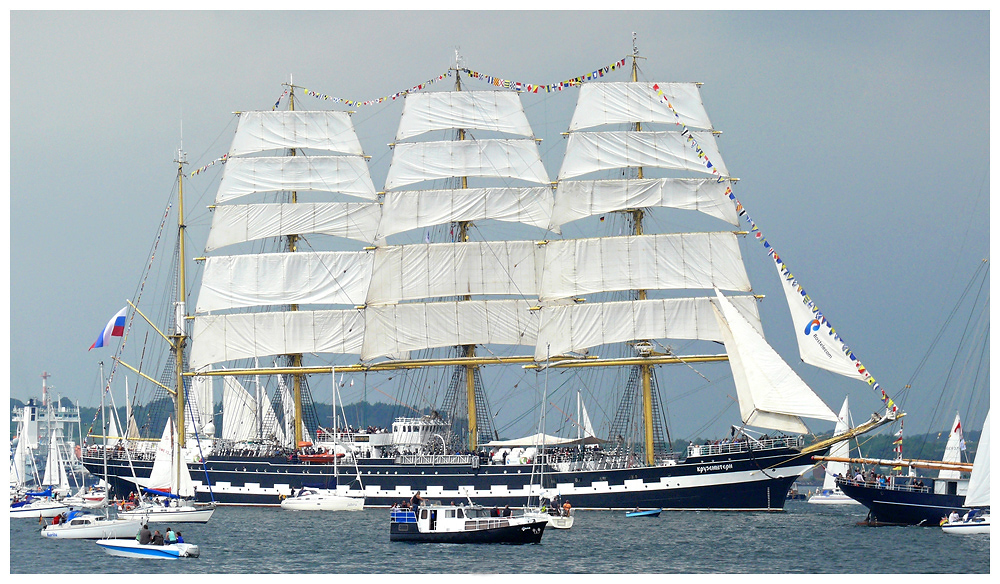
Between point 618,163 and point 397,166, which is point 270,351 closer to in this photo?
point 397,166

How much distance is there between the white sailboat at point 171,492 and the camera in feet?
221

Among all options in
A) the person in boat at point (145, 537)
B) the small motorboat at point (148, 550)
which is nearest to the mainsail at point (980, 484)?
the small motorboat at point (148, 550)

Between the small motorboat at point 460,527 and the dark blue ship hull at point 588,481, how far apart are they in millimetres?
13814

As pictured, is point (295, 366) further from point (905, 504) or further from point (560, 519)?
point (905, 504)

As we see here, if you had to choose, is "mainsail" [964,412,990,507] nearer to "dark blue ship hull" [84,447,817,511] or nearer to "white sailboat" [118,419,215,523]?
"dark blue ship hull" [84,447,817,511]

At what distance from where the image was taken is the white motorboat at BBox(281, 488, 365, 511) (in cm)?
7912

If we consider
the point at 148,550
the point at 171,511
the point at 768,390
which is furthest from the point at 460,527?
the point at 768,390

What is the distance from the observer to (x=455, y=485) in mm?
76312

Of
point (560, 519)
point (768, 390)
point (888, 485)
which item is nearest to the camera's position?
point (560, 519)

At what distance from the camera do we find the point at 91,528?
63000 mm

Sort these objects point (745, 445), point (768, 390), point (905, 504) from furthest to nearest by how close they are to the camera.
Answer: point (745, 445) → point (768, 390) → point (905, 504)

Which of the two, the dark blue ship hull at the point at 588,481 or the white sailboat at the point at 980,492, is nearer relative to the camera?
the white sailboat at the point at 980,492

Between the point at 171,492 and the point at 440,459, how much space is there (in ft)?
48.3

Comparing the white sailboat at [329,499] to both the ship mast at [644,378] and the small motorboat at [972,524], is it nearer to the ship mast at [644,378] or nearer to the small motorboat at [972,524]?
the ship mast at [644,378]
